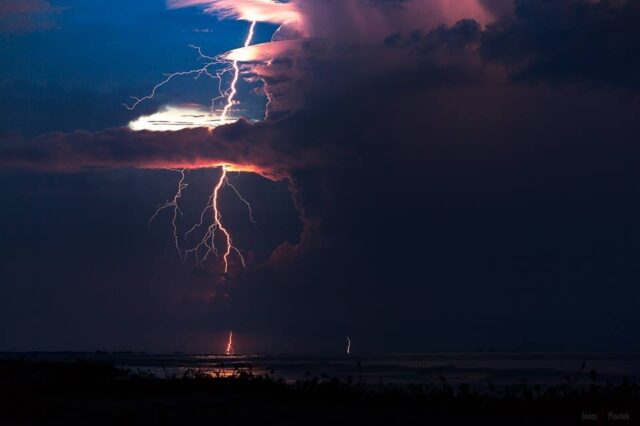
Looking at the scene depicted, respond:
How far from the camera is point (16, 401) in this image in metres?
18.8

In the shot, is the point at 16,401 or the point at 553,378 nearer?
the point at 16,401

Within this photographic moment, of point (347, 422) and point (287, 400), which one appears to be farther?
point (287, 400)

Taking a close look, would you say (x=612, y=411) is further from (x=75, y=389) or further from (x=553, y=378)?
(x=553, y=378)

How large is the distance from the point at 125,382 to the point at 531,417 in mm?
11241

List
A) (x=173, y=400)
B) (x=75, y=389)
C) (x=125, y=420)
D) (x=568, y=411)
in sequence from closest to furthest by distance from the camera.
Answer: (x=125, y=420) → (x=568, y=411) → (x=173, y=400) → (x=75, y=389)

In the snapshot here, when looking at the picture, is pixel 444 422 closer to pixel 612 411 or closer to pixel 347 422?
pixel 347 422

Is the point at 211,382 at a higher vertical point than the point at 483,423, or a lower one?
higher

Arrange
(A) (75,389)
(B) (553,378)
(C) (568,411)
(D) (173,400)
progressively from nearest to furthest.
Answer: (C) (568,411), (D) (173,400), (A) (75,389), (B) (553,378)

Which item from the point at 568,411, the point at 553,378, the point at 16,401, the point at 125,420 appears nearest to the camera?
the point at 125,420

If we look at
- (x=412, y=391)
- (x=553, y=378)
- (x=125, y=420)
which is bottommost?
(x=125, y=420)

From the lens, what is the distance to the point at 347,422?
53.8 feet

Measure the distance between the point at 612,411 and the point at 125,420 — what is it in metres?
9.31

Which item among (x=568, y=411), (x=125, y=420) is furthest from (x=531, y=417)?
(x=125, y=420)

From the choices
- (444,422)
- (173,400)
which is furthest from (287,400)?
(444,422)
